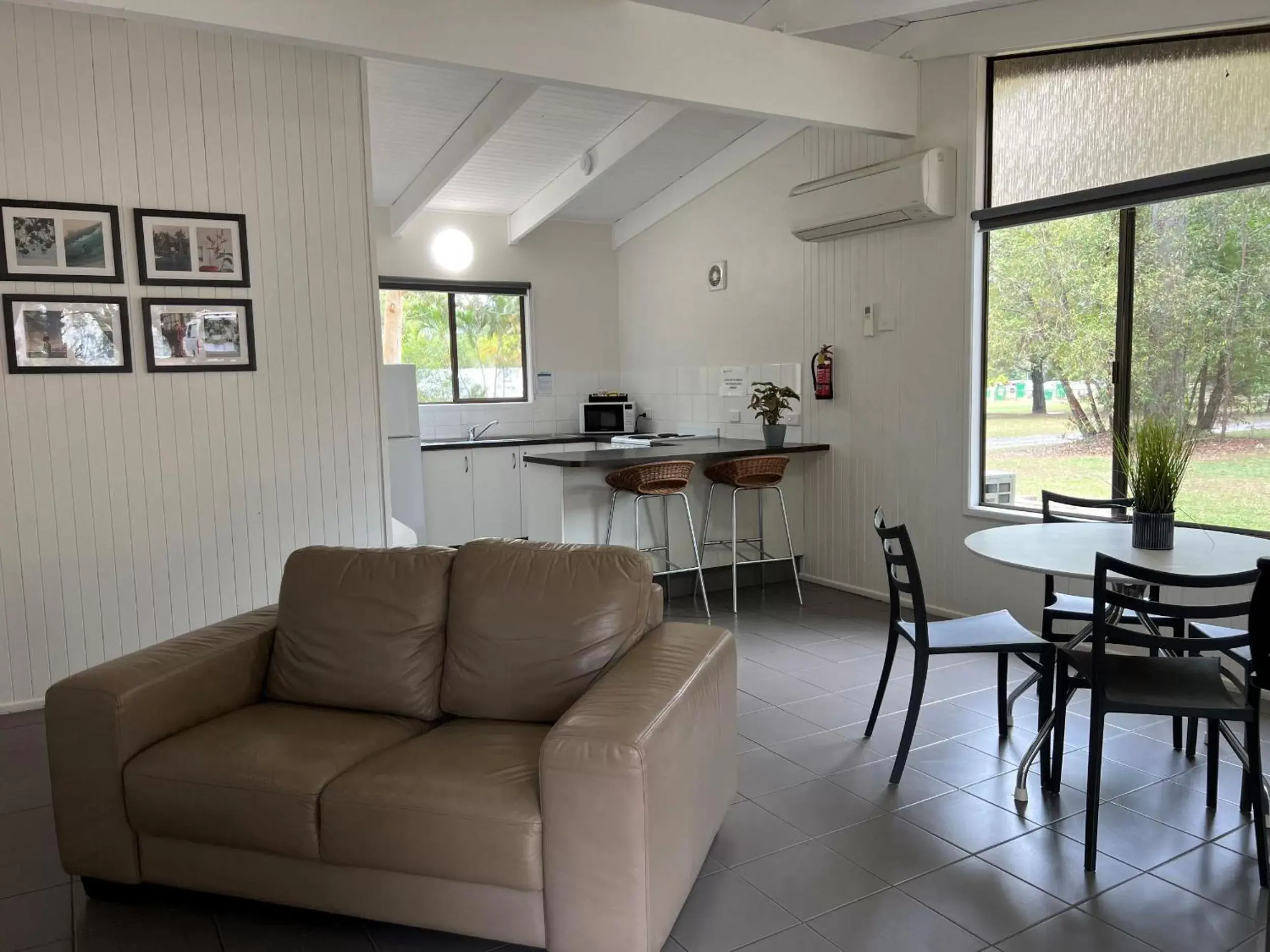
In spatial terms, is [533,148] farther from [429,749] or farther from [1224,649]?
[1224,649]

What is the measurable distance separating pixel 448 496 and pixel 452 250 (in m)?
2.04

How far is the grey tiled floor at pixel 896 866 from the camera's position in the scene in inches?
87.2

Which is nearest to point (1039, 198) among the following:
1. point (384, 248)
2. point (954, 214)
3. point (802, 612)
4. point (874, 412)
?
point (954, 214)

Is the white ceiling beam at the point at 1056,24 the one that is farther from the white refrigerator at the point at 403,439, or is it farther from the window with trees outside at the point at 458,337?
the window with trees outside at the point at 458,337

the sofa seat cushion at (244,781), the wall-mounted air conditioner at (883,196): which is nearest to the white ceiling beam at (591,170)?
the wall-mounted air conditioner at (883,196)

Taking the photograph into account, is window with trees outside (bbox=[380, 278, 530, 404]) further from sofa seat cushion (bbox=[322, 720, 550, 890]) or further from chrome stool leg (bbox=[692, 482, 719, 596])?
sofa seat cushion (bbox=[322, 720, 550, 890])

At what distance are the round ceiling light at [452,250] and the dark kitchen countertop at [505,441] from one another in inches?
54.5

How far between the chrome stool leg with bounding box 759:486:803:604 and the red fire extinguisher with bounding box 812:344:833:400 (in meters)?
0.66

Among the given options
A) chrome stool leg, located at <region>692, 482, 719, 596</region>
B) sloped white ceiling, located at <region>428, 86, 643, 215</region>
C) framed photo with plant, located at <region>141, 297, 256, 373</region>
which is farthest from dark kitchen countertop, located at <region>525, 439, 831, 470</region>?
sloped white ceiling, located at <region>428, 86, 643, 215</region>

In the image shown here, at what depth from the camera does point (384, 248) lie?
713 cm

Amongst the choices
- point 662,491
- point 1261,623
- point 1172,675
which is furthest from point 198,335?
point 1261,623

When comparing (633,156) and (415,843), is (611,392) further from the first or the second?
(415,843)

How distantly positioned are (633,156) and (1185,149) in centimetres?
344

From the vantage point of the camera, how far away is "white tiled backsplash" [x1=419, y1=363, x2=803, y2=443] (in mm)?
6387
